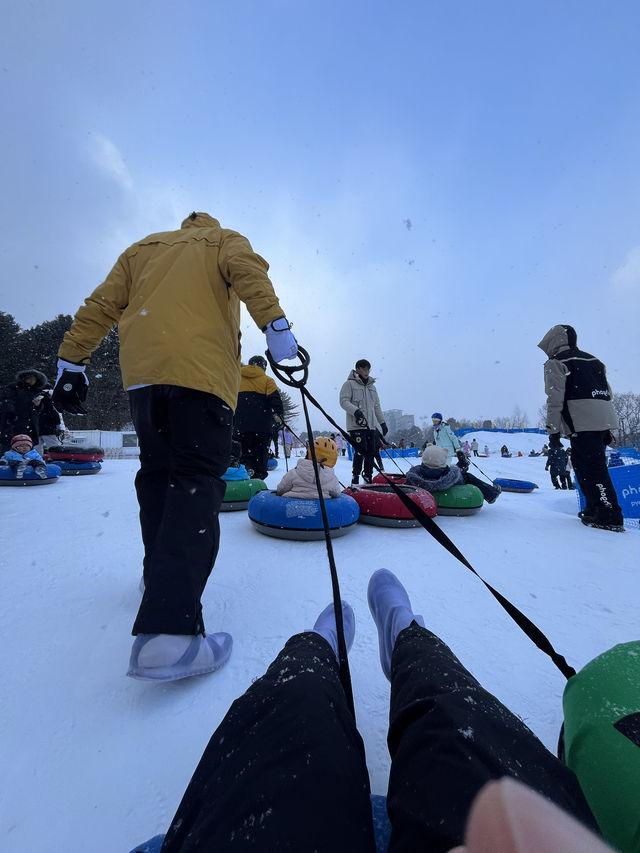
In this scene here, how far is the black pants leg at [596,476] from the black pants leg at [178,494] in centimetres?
358

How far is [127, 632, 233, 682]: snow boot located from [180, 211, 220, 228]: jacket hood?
180 cm

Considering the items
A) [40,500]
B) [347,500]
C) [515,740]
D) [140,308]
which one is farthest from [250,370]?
[515,740]

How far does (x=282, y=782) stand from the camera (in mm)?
489

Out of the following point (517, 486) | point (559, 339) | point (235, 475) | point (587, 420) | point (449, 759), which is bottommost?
point (517, 486)

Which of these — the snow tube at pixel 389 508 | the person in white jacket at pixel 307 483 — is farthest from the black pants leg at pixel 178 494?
the snow tube at pixel 389 508

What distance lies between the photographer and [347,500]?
300cm

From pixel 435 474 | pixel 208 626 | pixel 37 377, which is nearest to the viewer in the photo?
pixel 208 626

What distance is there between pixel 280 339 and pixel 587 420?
342cm

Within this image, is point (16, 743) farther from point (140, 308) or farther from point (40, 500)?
point (40, 500)

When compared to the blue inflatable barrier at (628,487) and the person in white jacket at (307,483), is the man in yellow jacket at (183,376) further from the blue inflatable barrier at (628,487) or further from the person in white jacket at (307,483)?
the blue inflatable barrier at (628,487)

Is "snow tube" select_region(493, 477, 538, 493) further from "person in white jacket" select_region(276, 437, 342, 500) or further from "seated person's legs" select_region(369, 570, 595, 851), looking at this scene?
"seated person's legs" select_region(369, 570, 595, 851)

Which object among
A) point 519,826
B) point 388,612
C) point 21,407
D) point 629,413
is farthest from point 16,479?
point 629,413

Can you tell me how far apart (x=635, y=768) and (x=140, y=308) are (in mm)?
1794

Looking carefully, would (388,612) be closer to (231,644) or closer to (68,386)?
(231,644)
